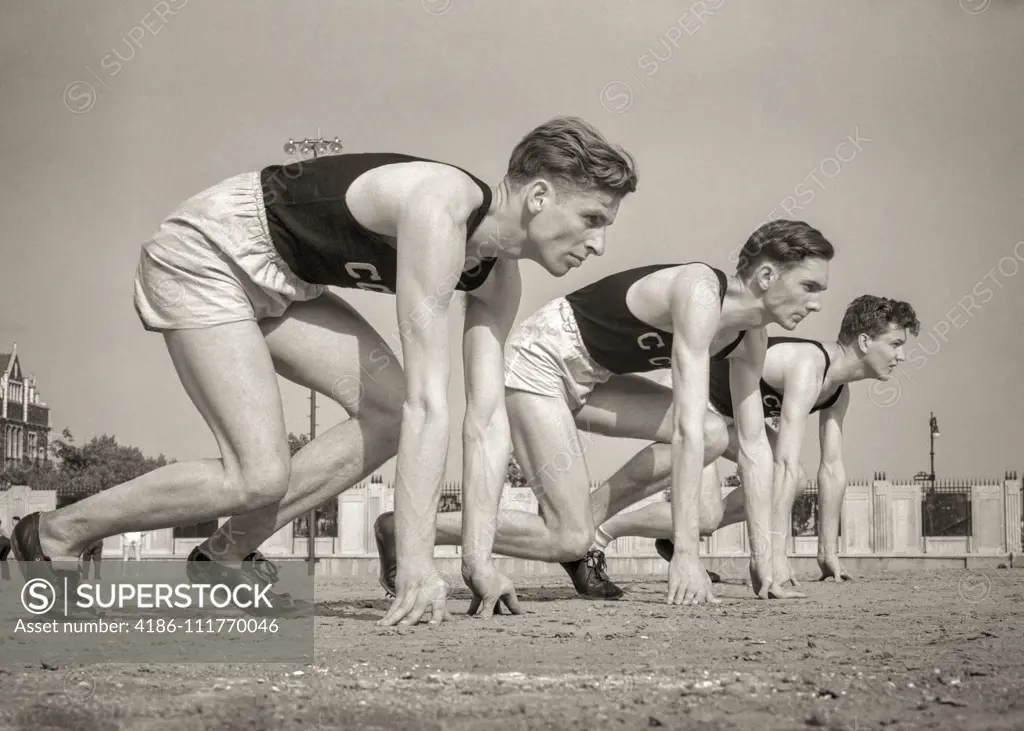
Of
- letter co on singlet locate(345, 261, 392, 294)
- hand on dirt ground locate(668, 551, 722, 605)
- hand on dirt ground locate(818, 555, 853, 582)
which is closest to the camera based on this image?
letter co on singlet locate(345, 261, 392, 294)

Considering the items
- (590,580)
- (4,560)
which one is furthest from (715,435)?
(4,560)

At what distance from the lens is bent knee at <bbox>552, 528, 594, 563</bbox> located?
6.83 m

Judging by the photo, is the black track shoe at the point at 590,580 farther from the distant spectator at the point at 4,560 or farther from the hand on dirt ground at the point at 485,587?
the distant spectator at the point at 4,560

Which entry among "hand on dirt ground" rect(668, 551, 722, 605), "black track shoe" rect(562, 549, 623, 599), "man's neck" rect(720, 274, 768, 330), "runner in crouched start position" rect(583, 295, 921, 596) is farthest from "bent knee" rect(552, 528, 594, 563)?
"man's neck" rect(720, 274, 768, 330)

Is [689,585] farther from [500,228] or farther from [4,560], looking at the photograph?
[4,560]

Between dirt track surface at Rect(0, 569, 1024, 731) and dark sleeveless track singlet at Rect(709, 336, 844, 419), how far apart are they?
375cm

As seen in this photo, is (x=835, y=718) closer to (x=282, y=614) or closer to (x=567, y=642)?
(x=567, y=642)

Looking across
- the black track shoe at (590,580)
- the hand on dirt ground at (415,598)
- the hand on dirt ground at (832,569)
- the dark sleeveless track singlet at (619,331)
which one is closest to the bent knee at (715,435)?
the dark sleeveless track singlet at (619,331)

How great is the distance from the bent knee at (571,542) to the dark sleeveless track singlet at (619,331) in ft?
3.24

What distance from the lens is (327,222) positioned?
15.5 ft

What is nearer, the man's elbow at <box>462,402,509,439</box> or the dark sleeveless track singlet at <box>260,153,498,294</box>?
the dark sleeveless track singlet at <box>260,153,498,294</box>

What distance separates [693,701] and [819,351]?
6.56m

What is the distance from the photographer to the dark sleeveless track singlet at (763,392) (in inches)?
341

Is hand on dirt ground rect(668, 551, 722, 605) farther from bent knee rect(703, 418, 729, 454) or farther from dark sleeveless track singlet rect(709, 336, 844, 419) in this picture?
dark sleeveless track singlet rect(709, 336, 844, 419)
